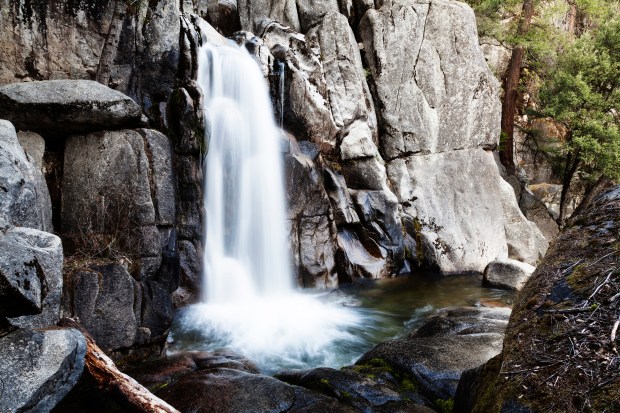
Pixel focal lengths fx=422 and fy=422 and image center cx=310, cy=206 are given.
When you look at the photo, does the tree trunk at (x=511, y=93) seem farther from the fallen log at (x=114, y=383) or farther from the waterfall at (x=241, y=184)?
the fallen log at (x=114, y=383)

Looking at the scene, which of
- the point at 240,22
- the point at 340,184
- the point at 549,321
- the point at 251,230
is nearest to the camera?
the point at 549,321

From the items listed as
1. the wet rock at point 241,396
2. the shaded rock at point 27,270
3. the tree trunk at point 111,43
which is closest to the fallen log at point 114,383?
the wet rock at point 241,396

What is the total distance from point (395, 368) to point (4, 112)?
24.2 feet

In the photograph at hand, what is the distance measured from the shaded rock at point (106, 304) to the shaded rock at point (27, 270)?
175 cm

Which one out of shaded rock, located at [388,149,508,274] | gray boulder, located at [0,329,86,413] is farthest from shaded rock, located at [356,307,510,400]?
shaded rock, located at [388,149,508,274]

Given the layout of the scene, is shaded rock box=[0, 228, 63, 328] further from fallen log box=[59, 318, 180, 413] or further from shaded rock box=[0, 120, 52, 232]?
fallen log box=[59, 318, 180, 413]

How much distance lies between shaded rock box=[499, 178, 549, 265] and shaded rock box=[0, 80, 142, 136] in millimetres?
14022

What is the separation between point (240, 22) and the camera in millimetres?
15617

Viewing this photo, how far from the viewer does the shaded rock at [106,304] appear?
20.0ft

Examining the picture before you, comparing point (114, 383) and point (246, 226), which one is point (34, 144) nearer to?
point (114, 383)

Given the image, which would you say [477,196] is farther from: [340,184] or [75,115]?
[75,115]

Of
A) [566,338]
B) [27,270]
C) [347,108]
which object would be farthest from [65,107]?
[347,108]

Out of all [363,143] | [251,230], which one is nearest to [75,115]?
[251,230]

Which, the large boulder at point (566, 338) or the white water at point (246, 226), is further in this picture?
the white water at point (246, 226)
